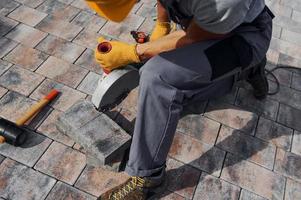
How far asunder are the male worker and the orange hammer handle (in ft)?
2.51

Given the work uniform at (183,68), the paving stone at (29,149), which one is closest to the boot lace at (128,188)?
the work uniform at (183,68)

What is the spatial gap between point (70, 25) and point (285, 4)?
3.53 metres

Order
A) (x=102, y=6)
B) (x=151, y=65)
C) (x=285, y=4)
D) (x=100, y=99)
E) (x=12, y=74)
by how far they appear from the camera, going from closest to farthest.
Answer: (x=102, y=6) < (x=151, y=65) < (x=100, y=99) < (x=12, y=74) < (x=285, y=4)

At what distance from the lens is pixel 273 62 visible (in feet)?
15.5

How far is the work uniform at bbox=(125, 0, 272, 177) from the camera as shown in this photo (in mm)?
2729

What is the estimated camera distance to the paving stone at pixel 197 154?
3.47 m

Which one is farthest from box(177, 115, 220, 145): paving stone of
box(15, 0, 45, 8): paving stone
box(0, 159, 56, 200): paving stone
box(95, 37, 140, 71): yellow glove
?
box(15, 0, 45, 8): paving stone

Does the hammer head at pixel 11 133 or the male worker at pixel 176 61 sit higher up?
the male worker at pixel 176 61

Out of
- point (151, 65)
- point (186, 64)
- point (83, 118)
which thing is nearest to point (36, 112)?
point (83, 118)

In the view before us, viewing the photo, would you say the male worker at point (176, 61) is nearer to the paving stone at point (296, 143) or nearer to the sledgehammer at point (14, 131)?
the sledgehammer at point (14, 131)

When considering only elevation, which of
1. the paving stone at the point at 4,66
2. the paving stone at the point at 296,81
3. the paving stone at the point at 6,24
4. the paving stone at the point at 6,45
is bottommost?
the paving stone at the point at 296,81

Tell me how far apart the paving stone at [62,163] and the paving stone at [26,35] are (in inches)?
59.8

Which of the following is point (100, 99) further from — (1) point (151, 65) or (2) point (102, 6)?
(2) point (102, 6)

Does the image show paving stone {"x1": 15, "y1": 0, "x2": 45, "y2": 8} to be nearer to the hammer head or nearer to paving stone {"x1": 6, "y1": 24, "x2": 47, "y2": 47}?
paving stone {"x1": 6, "y1": 24, "x2": 47, "y2": 47}
